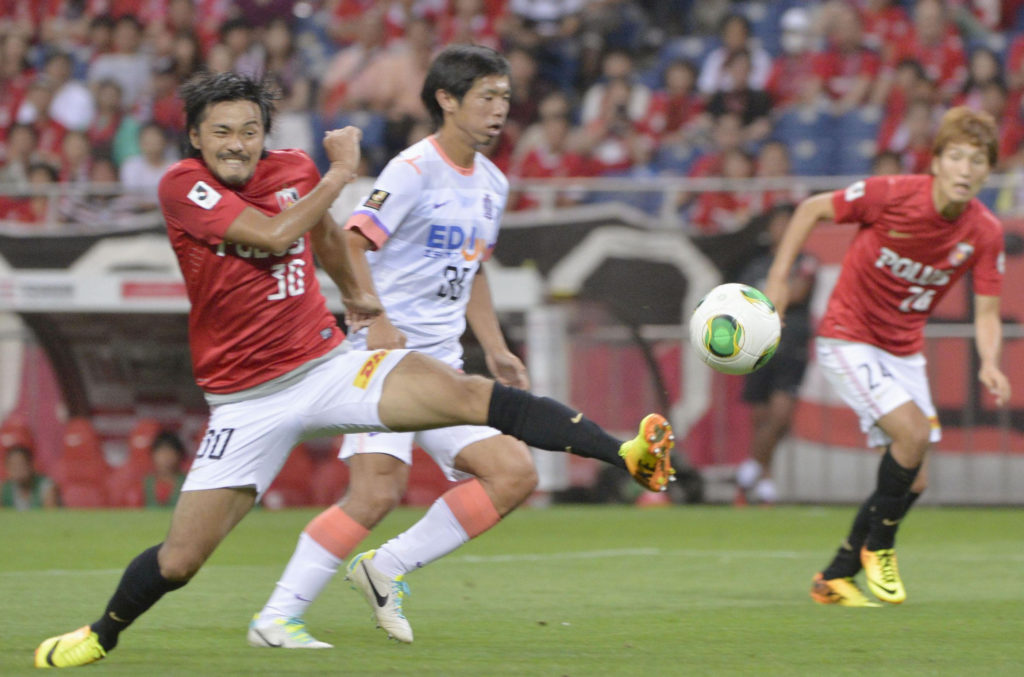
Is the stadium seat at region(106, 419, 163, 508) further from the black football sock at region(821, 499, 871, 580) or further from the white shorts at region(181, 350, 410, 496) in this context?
the white shorts at region(181, 350, 410, 496)

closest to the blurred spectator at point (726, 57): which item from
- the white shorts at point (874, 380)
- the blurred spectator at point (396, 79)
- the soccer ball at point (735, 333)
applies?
the blurred spectator at point (396, 79)

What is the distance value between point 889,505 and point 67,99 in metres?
12.3

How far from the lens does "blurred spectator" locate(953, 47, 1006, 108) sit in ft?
45.8

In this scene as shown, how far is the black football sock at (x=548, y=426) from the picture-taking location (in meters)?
4.59

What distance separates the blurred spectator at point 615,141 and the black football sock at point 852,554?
8.24m

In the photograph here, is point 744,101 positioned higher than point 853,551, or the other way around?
point 744,101

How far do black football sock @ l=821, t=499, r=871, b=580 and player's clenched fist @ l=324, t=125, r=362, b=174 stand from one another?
10.1 feet

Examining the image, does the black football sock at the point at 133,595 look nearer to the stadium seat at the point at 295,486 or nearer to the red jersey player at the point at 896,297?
the red jersey player at the point at 896,297

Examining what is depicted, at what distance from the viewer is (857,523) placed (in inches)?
269

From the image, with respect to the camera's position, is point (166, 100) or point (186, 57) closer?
point (166, 100)

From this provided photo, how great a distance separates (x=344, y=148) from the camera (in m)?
4.92

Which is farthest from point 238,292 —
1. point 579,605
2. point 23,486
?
point 23,486

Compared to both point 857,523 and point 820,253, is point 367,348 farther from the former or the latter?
point 820,253

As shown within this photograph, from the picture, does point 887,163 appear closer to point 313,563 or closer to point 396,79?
point 396,79
